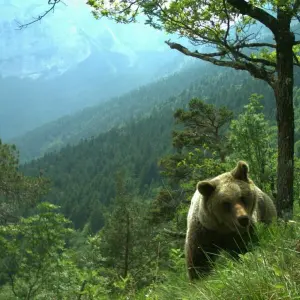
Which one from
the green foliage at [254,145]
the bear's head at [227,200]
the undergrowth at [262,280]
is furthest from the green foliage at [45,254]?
the undergrowth at [262,280]

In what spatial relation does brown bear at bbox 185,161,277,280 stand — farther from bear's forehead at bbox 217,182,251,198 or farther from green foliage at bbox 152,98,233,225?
green foliage at bbox 152,98,233,225

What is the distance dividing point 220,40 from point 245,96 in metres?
161

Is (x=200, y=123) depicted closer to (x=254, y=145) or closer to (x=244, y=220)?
(x=254, y=145)

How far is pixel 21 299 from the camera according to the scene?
15.8 metres

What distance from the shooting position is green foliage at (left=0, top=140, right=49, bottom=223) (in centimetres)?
2630

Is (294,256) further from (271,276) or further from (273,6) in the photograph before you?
(273,6)

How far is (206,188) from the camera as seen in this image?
5.27 m

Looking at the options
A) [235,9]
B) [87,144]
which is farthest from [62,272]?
[87,144]

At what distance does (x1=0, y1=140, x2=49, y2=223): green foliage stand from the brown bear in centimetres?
2255

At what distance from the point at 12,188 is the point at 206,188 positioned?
23.4 meters

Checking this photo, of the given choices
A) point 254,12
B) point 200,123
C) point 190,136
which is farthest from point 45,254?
point 200,123

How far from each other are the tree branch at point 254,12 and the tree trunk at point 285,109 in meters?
0.14

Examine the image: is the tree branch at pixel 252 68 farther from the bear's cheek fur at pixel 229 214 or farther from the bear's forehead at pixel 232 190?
the bear's cheek fur at pixel 229 214

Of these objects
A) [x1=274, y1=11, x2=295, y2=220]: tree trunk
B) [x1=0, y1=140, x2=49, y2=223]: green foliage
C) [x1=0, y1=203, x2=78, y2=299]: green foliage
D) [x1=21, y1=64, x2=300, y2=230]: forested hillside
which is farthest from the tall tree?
Answer: [x1=21, y1=64, x2=300, y2=230]: forested hillside
